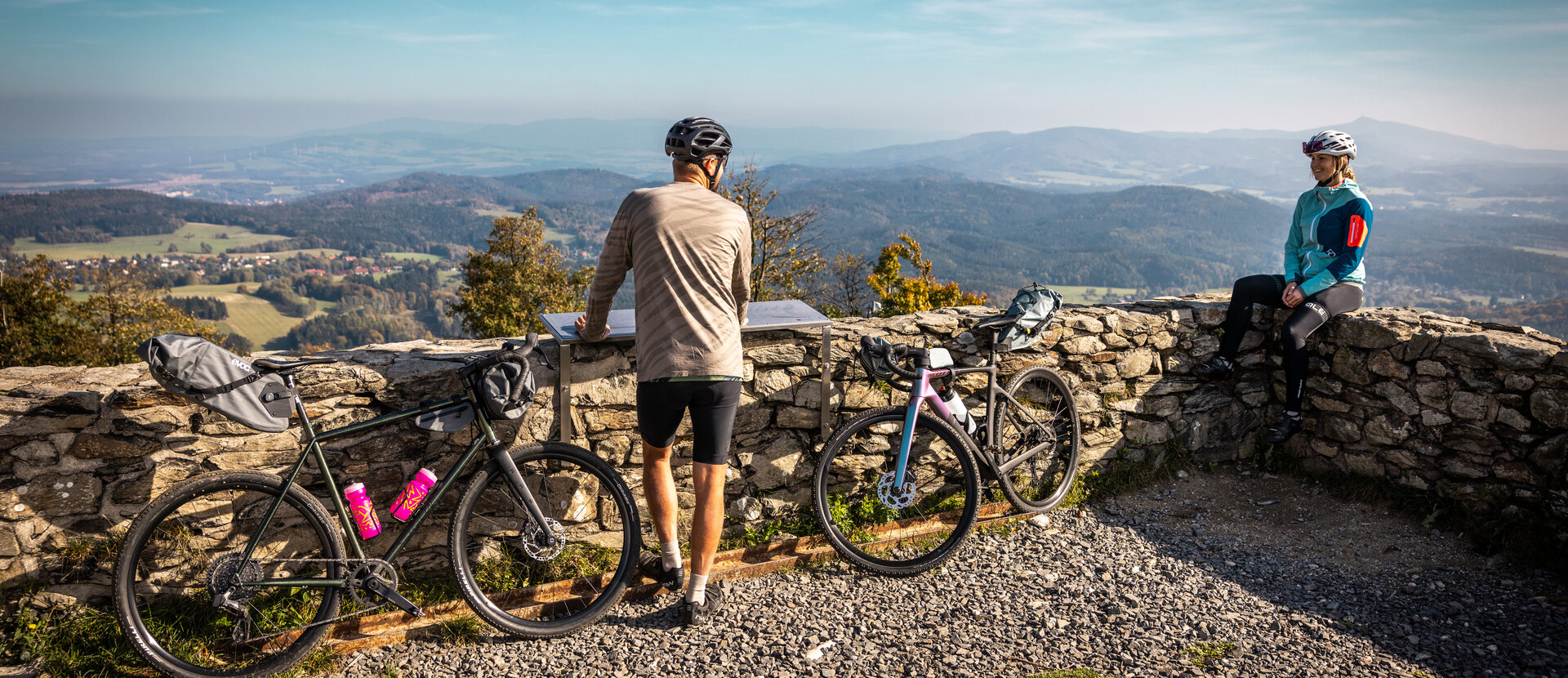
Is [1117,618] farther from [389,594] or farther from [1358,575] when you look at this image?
[389,594]

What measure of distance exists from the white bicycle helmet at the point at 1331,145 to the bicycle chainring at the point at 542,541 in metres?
4.86

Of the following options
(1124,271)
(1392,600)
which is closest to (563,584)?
(1392,600)

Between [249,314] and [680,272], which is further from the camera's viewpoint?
[249,314]

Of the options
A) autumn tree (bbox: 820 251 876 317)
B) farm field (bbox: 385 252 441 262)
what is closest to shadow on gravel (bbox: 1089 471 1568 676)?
autumn tree (bbox: 820 251 876 317)

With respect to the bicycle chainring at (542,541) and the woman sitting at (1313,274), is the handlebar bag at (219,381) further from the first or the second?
the woman sitting at (1313,274)

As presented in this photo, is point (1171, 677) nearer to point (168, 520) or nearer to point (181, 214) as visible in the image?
point (168, 520)

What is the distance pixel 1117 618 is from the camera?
3695 millimetres

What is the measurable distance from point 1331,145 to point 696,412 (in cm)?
434

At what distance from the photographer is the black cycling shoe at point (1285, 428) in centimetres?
514

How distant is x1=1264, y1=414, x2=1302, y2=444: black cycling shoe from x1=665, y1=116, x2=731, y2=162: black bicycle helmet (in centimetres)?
421

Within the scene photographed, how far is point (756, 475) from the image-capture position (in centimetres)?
431

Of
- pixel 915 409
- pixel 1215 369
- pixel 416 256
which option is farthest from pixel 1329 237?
pixel 416 256

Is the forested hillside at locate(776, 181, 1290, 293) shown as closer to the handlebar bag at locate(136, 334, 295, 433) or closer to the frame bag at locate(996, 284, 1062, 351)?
the frame bag at locate(996, 284, 1062, 351)

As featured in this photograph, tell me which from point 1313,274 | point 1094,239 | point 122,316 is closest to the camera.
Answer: point 1313,274
